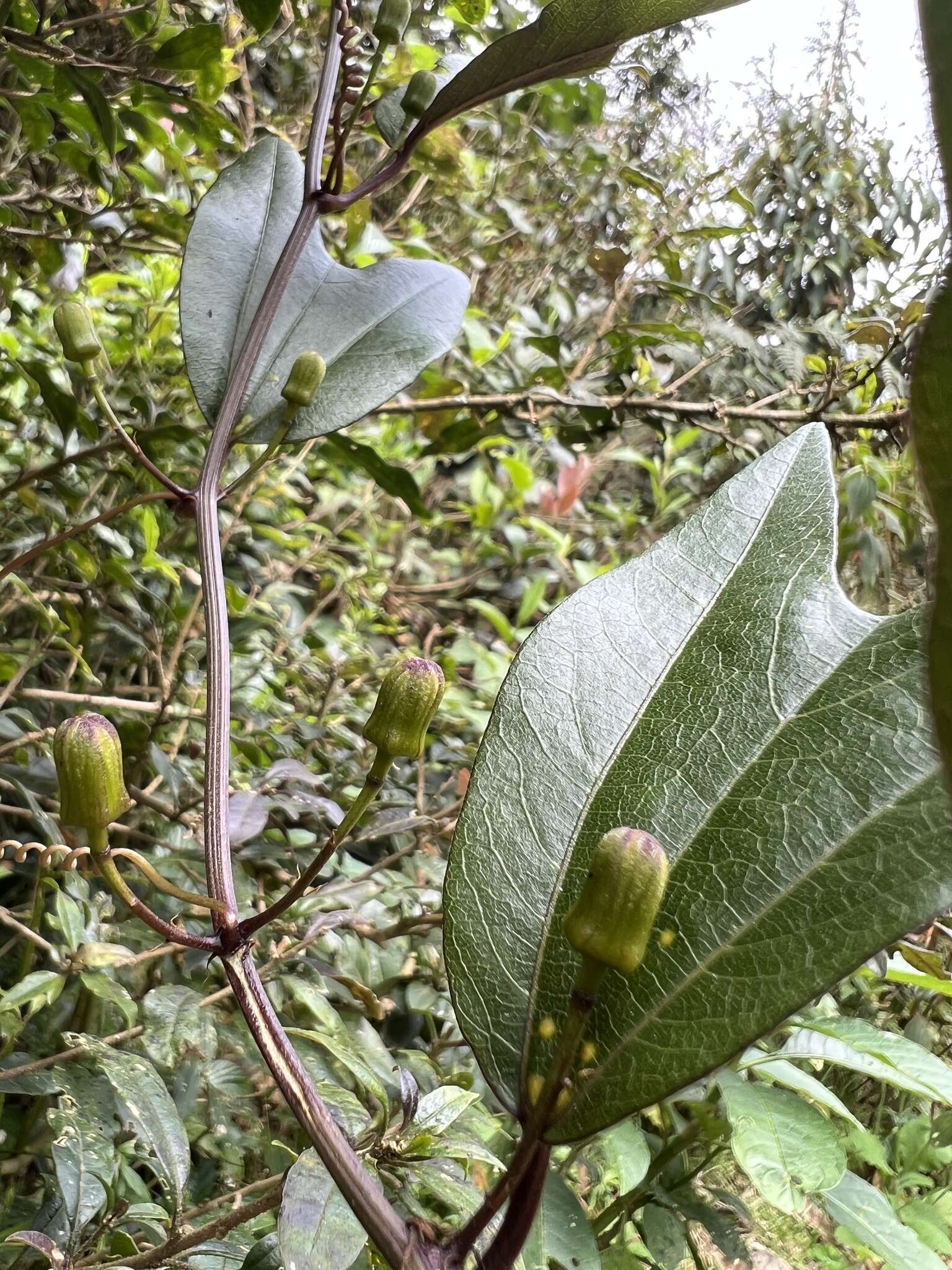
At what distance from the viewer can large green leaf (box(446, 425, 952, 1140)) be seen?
0.21 m

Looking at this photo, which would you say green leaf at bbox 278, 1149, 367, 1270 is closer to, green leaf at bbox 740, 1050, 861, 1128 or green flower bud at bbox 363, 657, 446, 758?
green flower bud at bbox 363, 657, 446, 758

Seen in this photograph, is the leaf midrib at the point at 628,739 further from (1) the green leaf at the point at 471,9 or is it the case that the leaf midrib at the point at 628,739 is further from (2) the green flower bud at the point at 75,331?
(1) the green leaf at the point at 471,9

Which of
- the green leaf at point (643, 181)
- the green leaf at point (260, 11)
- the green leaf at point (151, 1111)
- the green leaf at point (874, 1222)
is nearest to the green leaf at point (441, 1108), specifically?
the green leaf at point (151, 1111)

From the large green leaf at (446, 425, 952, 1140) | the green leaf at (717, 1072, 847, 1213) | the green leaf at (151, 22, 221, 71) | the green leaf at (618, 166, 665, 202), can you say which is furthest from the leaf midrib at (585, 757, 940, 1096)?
the green leaf at (618, 166, 665, 202)

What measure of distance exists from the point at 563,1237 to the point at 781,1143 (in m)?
0.17

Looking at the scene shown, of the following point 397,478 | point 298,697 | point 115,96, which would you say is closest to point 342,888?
point 397,478

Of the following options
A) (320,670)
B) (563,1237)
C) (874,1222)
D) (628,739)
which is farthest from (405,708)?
(320,670)

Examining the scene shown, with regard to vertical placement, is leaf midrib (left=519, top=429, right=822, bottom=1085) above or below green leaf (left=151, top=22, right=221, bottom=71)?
below

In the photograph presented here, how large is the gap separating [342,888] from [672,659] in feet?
1.65

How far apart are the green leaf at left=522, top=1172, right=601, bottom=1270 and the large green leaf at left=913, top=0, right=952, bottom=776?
49 cm

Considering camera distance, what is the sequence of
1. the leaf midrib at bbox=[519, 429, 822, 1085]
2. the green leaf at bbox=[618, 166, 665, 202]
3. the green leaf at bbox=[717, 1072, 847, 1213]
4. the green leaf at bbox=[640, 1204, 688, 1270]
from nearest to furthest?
the leaf midrib at bbox=[519, 429, 822, 1085] < the green leaf at bbox=[717, 1072, 847, 1213] < the green leaf at bbox=[640, 1204, 688, 1270] < the green leaf at bbox=[618, 166, 665, 202]

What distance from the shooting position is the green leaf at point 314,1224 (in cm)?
29

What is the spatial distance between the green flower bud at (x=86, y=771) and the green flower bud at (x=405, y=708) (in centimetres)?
8

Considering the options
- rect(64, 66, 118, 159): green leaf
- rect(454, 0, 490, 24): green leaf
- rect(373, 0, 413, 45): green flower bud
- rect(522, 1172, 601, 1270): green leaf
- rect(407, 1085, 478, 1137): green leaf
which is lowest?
rect(522, 1172, 601, 1270): green leaf
